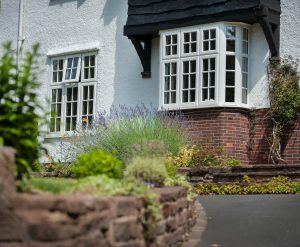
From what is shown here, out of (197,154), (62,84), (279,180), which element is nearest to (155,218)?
(279,180)

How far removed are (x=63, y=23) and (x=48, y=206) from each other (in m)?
14.6

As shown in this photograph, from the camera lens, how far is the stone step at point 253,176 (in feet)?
41.3

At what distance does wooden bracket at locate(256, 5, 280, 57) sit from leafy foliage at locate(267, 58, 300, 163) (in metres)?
0.29

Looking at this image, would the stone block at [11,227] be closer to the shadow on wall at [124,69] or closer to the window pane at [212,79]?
the window pane at [212,79]

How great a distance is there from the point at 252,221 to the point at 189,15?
7.56m

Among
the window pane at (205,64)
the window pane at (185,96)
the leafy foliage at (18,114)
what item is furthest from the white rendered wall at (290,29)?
the leafy foliage at (18,114)

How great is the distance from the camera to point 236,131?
14.8 metres

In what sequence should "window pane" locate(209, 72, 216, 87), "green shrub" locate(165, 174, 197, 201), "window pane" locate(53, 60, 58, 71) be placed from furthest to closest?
"window pane" locate(53, 60, 58, 71) → "window pane" locate(209, 72, 216, 87) → "green shrub" locate(165, 174, 197, 201)

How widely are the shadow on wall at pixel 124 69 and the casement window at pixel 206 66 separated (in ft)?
3.46

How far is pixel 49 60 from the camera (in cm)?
1869

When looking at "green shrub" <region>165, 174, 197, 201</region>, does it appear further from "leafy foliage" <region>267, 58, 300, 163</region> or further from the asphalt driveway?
"leafy foliage" <region>267, 58, 300, 163</region>

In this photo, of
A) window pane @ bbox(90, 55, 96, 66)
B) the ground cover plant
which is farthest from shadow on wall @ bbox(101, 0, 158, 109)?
the ground cover plant

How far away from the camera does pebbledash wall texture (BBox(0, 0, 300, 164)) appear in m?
14.8

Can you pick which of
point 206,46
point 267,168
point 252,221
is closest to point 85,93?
point 206,46
